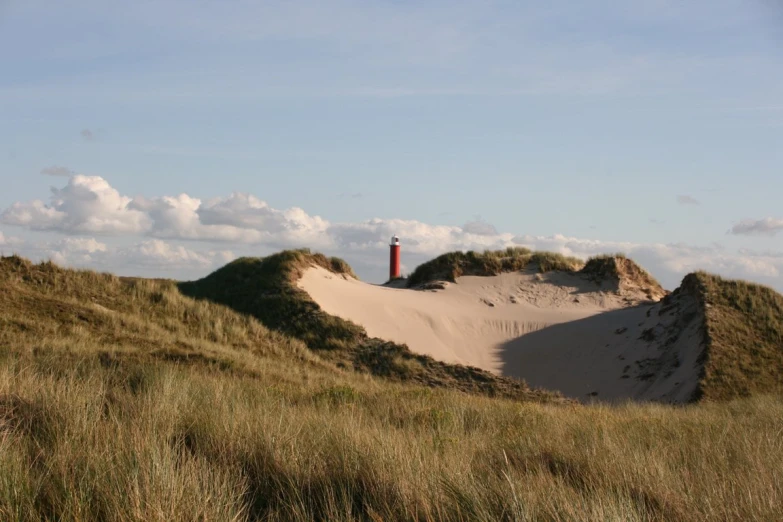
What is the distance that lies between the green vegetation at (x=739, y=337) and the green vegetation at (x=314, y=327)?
4526mm

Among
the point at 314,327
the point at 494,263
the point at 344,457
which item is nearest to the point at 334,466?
the point at 344,457

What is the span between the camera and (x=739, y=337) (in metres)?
21.2

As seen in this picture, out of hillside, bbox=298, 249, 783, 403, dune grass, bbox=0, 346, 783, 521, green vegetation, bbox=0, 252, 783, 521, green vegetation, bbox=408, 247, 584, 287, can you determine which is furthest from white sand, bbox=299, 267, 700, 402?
dune grass, bbox=0, 346, 783, 521

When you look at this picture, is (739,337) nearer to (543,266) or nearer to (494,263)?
(543,266)

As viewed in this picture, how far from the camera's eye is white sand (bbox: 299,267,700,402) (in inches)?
875

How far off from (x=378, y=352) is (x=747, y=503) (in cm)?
1726

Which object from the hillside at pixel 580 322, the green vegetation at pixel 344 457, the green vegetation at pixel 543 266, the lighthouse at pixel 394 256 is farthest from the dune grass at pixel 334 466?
the lighthouse at pixel 394 256

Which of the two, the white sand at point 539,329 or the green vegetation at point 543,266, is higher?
the green vegetation at point 543,266

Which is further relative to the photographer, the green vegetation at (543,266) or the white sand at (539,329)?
the green vegetation at (543,266)

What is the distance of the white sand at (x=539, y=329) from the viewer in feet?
72.9

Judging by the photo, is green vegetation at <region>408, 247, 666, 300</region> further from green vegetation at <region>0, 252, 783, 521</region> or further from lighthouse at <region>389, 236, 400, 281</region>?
green vegetation at <region>0, 252, 783, 521</region>

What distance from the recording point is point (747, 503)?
5293 millimetres

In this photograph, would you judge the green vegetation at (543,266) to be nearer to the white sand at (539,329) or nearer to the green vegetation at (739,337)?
the white sand at (539,329)

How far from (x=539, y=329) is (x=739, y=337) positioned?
24.5ft
